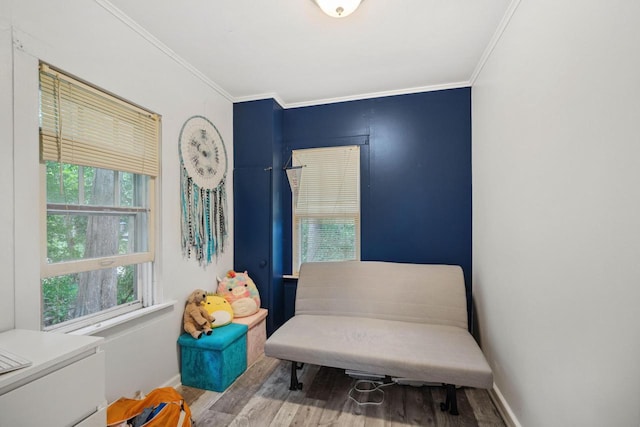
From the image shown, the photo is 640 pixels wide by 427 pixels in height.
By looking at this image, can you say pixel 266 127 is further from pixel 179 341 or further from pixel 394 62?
pixel 179 341

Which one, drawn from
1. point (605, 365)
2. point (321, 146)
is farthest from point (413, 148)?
point (605, 365)

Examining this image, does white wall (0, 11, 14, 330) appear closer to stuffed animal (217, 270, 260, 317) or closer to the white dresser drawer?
the white dresser drawer

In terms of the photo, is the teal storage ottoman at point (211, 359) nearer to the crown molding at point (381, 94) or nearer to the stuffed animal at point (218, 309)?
the stuffed animal at point (218, 309)

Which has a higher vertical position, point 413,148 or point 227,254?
point 413,148

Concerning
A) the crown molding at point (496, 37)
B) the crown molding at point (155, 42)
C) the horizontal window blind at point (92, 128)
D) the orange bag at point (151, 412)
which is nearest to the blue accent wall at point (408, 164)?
the crown molding at point (496, 37)

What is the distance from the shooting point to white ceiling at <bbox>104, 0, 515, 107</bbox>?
64.2 inches

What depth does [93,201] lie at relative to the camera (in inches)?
64.6

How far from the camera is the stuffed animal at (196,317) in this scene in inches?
81.4

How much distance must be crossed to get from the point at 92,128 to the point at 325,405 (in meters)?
2.35

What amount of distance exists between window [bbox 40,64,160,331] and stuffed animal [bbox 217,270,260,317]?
2.18 ft

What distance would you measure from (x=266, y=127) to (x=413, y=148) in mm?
1559

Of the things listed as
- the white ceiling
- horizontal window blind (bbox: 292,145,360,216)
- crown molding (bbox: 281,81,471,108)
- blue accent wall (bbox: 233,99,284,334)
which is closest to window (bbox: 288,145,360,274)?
horizontal window blind (bbox: 292,145,360,216)

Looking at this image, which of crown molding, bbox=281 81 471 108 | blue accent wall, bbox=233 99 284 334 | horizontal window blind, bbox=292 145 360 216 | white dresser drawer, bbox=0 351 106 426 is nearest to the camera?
white dresser drawer, bbox=0 351 106 426

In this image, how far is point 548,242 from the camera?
1250mm
